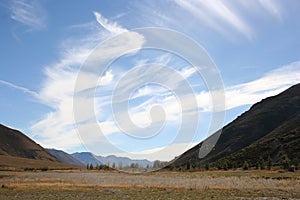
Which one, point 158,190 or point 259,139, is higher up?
point 259,139

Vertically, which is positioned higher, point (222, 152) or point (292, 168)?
point (222, 152)

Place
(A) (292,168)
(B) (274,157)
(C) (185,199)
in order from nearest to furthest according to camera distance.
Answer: (C) (185,199) < (A) (292,168) < (B) (274,157)

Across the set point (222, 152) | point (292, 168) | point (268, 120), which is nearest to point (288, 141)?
point (292, 168)

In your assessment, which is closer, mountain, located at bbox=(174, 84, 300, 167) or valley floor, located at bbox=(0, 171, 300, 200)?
valley floor, located at bbox=(0, 171, 300, 200)

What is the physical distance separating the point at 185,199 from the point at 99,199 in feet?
22.0

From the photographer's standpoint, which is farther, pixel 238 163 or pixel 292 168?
pixel 238 163

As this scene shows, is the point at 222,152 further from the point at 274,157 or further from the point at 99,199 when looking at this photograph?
the point at 99,199

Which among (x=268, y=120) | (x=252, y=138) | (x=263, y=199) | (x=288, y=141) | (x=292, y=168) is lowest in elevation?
(x=263, y=199)

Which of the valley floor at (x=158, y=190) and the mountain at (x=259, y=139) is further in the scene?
the mountain at (x=259, y=139)

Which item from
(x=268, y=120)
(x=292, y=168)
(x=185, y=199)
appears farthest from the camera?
(x=268, y=120)

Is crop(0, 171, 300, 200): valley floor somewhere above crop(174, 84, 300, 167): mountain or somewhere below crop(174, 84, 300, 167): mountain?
below

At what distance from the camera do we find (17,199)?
27516mm

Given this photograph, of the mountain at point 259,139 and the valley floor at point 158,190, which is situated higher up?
the mountain at point 259,139

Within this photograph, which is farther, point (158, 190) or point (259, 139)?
point (259, 139)
